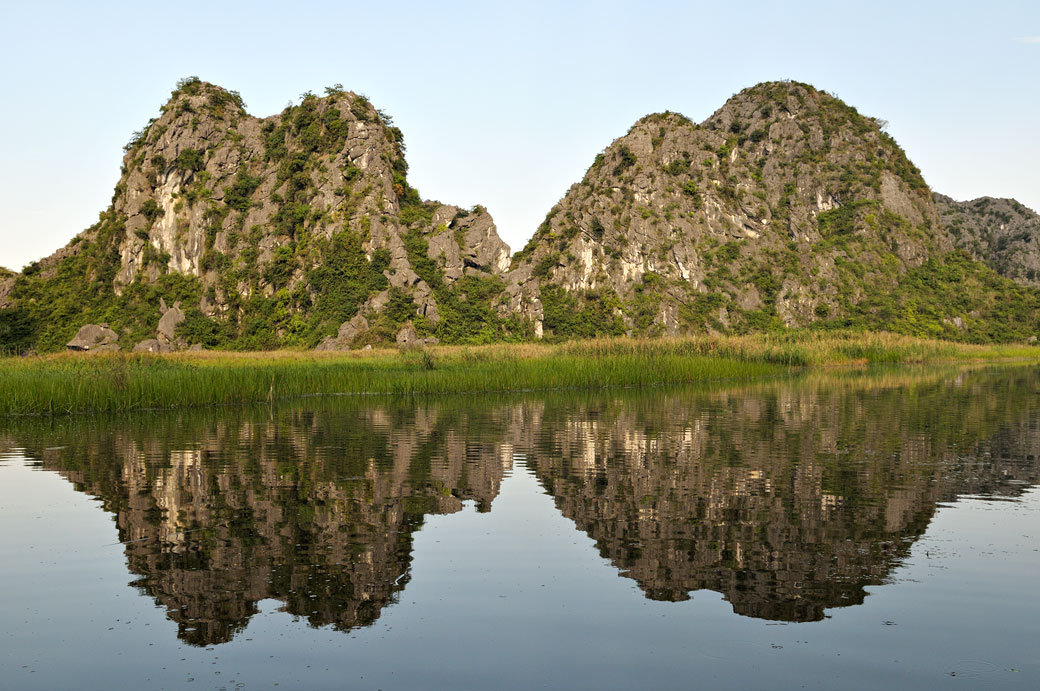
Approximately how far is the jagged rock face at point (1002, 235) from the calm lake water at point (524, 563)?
17843cm

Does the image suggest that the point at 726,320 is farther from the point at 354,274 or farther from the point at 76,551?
the point at 76,551

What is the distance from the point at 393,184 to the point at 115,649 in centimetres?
9958

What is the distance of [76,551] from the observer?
464 inches

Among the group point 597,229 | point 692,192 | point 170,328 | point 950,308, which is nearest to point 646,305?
point 597,229

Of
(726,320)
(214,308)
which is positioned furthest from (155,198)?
(726,320)

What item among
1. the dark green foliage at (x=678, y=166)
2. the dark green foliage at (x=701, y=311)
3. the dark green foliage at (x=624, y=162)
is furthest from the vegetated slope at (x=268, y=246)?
the dark green foliage at (x=678, y=166)

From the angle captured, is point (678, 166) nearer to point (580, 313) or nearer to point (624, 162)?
point (624, 162)

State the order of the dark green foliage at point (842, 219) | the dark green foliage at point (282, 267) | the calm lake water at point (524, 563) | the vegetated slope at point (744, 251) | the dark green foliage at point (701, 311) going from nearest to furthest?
the calm lake water at point (524, 563) < the dark green foliage at point (282, 267) < the dark green foliage at point (701, 311) < the vegetated slope at point (744, 251) < the dark green foliage at point (842, 219)

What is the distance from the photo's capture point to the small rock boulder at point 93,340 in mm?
95688

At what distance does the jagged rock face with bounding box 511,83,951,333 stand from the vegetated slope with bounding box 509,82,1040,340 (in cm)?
21

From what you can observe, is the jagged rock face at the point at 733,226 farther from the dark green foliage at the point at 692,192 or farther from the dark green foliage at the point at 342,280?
the dark green foliage at the point at 342,280

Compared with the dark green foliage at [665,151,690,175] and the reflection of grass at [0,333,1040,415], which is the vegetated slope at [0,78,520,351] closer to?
the dark green foliage at [665,151,690,175]

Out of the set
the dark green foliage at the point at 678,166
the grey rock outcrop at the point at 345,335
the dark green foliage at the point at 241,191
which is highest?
the dark green foliage at the point at 678,166

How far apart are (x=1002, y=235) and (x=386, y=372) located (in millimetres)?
184023
